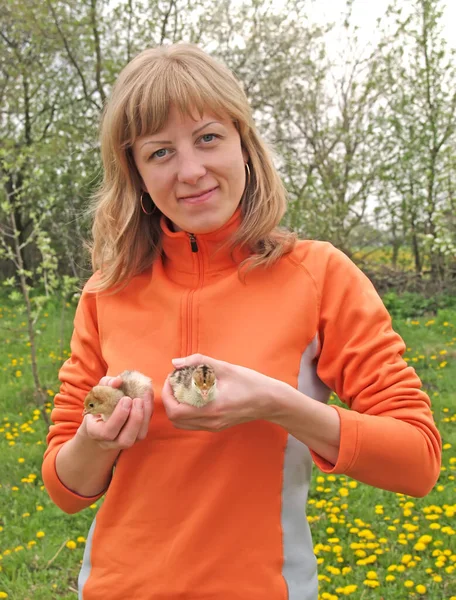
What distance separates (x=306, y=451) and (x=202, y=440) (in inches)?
11.9

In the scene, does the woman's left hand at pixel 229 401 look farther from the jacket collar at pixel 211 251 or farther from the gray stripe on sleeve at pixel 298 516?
the jacket collar at pixel 211 251

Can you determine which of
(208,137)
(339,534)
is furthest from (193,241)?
(339,534)

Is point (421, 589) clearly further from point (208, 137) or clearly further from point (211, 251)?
point (208, 137)

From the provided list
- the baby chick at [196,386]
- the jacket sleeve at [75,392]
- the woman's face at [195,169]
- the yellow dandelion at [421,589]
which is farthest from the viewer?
the yellow dandelion at [421,589]

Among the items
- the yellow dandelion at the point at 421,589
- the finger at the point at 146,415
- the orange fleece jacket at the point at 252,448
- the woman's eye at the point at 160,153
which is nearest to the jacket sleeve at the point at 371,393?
the orange fleece jacket at the point at 252,448

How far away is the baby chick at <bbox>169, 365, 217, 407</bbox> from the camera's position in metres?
1.44

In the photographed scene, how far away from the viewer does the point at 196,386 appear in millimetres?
1442

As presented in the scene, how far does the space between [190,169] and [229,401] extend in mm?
668

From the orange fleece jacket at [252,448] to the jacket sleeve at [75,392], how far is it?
0.01 metres

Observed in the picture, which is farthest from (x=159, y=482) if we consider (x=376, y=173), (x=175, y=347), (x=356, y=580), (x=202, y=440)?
(x=376, y=173)

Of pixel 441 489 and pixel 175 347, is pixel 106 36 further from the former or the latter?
pixel 175 347

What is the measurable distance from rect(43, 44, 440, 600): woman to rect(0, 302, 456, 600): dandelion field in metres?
2.44

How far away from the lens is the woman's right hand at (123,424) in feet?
5.09

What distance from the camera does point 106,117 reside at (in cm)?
193
